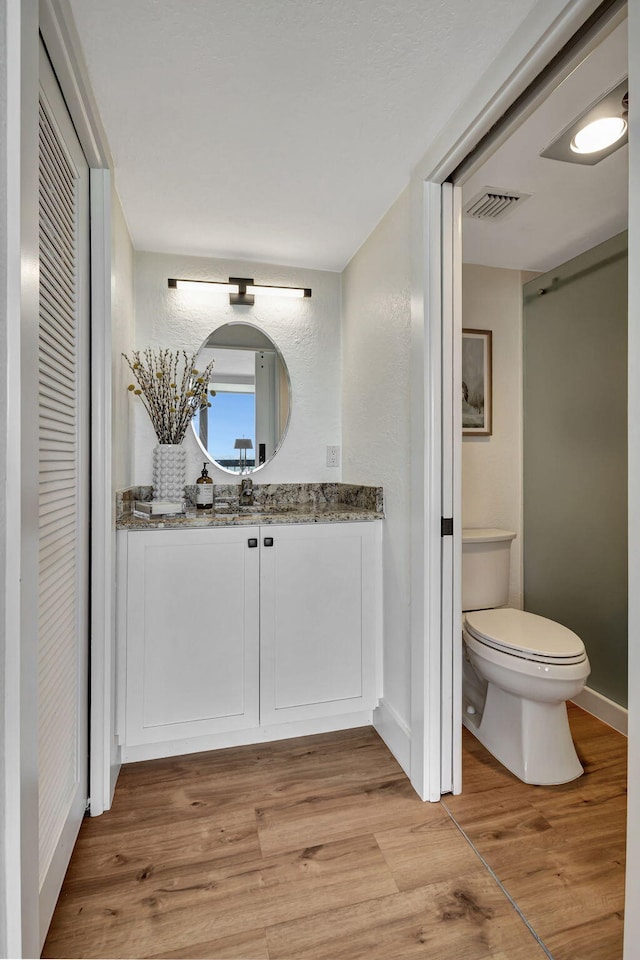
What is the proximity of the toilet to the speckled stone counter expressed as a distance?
68 centimetres

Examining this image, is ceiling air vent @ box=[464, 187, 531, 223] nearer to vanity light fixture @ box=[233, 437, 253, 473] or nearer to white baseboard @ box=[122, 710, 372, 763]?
vanity light fixture @ box=[233, 437, 253, 473]

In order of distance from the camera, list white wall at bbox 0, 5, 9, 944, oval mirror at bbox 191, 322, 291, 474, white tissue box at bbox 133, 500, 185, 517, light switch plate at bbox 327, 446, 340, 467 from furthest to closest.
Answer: light switch plate at bbox 327, 446, 340, 467 < oval mirror at bbox 191, 322, 291, 474 < white tissue box at bbox 133, 500, 185, 517 < white wall at bbox 0, 5, 9, 944

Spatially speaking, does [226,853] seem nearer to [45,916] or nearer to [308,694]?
[45,916]

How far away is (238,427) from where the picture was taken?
2.56 meters

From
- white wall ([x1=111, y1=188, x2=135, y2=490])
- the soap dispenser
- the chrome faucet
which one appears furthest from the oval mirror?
white wall ([x1=111, y1=188, x2=135, y2=490])

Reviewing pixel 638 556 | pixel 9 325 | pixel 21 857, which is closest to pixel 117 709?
pixel 21 857

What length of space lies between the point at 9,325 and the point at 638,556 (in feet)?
3.65

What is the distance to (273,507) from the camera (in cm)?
254

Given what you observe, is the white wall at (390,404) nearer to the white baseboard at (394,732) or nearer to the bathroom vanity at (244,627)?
the white baseboard at (394,732)

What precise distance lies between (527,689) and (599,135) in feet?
6.24

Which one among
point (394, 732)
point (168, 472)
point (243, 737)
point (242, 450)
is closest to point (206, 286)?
point (242, 450)

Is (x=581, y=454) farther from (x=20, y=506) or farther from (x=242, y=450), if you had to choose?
(x=20, y=506)

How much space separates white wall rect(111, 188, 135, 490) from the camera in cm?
177

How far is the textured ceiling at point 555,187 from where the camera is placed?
1381 millimetres
